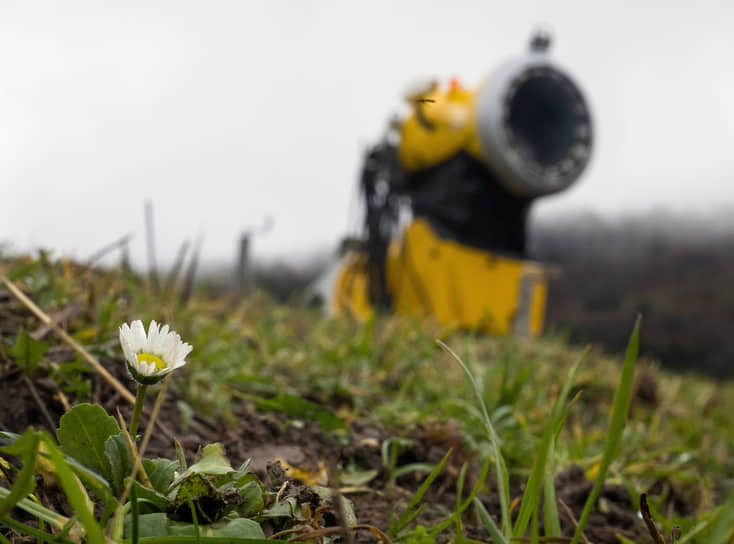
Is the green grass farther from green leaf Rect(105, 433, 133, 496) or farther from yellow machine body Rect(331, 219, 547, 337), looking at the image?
yellow machine body Rect(331, 219, 547, 337)

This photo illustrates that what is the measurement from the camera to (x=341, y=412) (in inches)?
46.2

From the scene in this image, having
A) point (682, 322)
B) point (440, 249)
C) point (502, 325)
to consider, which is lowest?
point (682, 322)

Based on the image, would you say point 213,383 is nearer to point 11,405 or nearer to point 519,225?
point 11,405

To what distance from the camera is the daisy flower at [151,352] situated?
1.59 feet

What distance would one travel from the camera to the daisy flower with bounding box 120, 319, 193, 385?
49 centimetres

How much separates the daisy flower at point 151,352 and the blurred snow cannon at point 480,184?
10.2 feet

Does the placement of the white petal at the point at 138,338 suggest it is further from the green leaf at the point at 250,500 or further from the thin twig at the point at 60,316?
the thin twig at the point at 60,316

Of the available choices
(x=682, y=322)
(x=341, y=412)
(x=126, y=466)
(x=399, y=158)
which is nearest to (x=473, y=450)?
(x=341, y=412)

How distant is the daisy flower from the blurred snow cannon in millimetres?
3114

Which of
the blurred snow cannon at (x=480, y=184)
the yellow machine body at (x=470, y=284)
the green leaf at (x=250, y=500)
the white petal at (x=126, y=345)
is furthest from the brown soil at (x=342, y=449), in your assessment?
the yellow machine body at (x=470, y=284)

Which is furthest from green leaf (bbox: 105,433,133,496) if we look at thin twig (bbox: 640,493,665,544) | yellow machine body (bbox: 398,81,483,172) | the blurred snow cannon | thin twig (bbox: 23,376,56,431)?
yellow machine body (bbox: 398,81,483,172)

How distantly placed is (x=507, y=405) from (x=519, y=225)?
9.86 feet

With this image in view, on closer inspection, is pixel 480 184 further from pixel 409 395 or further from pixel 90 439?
pixel 90 439

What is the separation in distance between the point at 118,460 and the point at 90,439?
3cm
